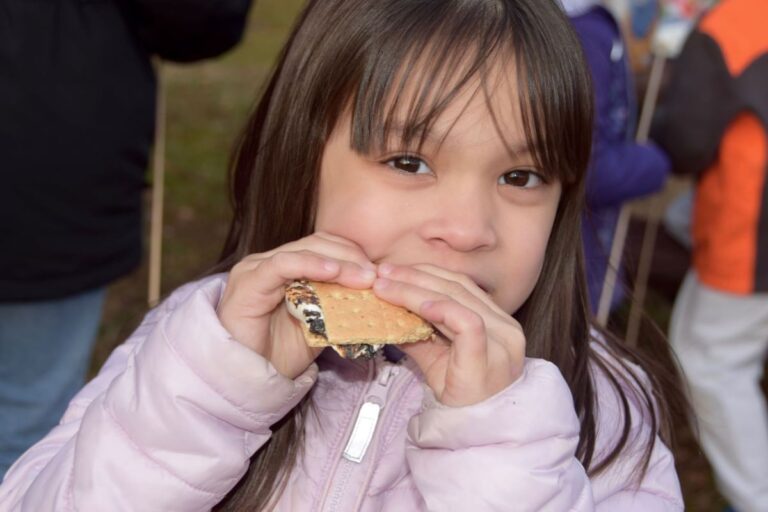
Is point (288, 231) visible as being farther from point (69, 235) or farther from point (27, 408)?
point (27, 408)

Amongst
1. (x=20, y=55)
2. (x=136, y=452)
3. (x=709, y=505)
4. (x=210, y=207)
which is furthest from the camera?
(x=210, y=207)

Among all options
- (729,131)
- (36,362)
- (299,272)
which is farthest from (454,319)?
(729,131)

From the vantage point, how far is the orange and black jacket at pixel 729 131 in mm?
3295

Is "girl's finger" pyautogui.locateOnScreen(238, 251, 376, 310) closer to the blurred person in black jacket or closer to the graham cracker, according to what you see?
the graham cracker

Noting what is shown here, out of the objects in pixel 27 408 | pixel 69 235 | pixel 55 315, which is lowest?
pixel 27 408

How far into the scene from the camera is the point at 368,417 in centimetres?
166

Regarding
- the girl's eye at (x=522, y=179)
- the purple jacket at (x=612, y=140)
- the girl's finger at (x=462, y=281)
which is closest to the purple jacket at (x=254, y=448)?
the girl's finger at (x=462, y=281)

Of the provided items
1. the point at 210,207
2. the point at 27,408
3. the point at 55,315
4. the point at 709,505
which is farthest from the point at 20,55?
the point at 210,207

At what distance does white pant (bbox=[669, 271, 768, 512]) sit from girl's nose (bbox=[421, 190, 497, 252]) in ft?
7.17

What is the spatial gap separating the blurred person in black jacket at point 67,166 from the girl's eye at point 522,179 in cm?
131

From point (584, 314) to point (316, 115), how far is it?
598 millimetres

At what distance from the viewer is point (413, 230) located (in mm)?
1555

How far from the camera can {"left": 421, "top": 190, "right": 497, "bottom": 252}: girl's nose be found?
1516 mm

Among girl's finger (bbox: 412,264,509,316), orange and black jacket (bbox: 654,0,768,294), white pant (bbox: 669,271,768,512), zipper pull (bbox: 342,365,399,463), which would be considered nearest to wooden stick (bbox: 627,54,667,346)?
white pant (bbox: 669,271,768,512)
